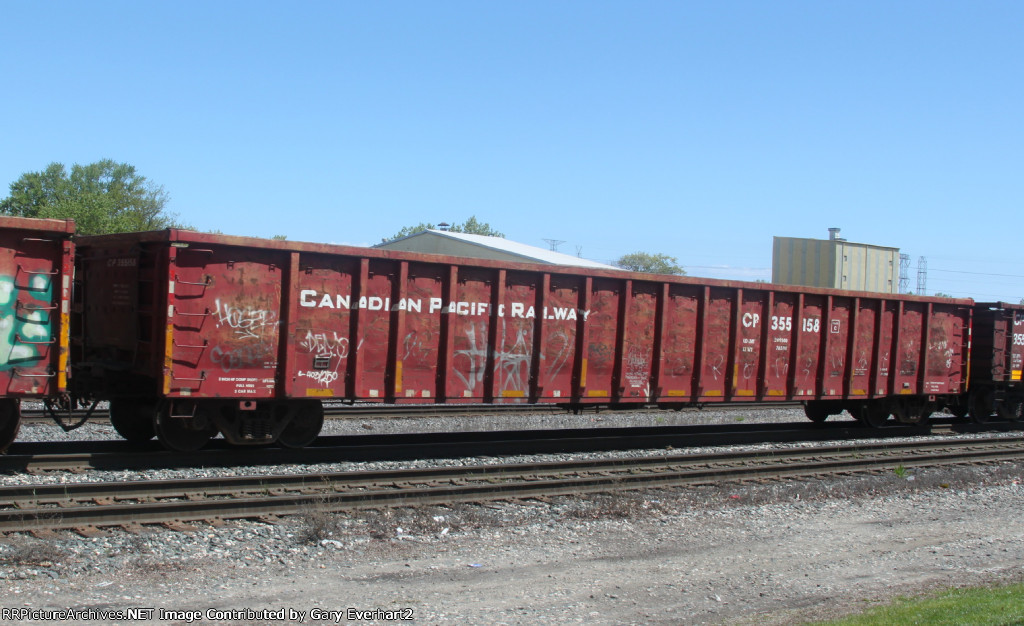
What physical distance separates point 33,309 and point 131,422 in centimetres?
283

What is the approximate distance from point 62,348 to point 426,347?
4885 millimetres

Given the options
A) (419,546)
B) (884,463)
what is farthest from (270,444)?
(884,463)

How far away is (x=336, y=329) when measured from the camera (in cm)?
1200

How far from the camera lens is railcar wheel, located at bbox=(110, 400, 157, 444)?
476 inches

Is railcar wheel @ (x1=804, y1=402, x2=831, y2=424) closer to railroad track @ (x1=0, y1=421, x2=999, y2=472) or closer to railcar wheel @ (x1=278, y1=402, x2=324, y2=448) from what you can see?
railroad track @ (x1=0, y1=421, x2=999, y2=472)

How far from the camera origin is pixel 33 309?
32.4 ft

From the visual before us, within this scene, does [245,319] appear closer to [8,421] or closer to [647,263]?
[8,421]

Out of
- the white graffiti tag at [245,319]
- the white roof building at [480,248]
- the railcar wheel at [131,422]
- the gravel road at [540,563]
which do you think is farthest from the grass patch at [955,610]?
the white roof building at [480,248]

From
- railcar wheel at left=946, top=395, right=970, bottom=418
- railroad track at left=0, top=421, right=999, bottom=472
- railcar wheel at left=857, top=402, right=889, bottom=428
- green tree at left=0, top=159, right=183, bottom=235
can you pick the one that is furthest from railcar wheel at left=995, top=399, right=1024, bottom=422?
green tree at left=0, top=159, right=183, bottom=235

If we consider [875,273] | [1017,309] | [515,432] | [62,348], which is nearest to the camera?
[62,348]

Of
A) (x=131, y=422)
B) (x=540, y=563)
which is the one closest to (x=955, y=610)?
(x=540, y=563)

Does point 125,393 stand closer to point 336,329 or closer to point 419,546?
point 336,329

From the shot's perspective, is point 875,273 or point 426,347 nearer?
point 426,347

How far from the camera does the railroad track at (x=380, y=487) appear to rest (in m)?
8.17
